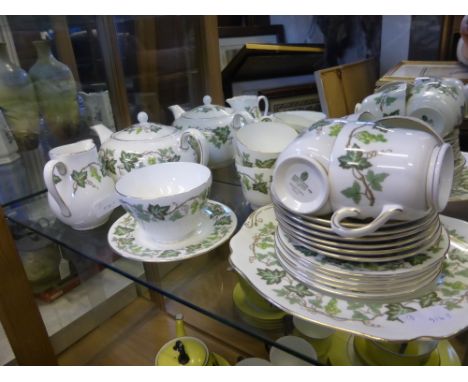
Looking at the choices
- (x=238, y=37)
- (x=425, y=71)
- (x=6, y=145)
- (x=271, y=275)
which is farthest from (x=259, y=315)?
(x=238, y=37)

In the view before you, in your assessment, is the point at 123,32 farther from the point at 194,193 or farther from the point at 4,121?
the point at 194,193

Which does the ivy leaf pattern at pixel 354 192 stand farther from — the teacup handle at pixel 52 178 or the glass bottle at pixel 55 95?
the glass bottle at pixel 55 95

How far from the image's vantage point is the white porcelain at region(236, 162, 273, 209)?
1.61 feet

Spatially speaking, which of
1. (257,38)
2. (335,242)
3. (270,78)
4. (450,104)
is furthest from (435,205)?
(257,38)

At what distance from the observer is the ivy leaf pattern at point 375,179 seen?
0.30m

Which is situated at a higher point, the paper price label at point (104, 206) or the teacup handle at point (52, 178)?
the teacup handle at point (52, 178)

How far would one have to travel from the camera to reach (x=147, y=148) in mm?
539

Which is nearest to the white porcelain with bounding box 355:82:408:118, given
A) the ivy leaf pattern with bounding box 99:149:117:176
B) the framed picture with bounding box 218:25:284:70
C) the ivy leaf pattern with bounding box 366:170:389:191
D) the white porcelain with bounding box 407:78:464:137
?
the white porcelain with bounding box 407:78:464:137

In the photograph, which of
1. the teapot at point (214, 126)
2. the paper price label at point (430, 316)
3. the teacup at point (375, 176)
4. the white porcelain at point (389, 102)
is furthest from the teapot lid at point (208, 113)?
the paper price label at point (430, 316)

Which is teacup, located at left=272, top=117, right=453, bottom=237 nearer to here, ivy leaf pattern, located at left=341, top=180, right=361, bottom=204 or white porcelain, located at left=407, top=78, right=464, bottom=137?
ivy leaf pattern, located at left=341, top=180, right=361, bottom=204

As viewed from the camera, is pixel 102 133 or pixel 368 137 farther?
pixel 102 133

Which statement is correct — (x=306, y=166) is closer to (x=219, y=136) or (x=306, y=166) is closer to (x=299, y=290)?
(x=299, y=290)

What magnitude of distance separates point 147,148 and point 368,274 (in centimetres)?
35

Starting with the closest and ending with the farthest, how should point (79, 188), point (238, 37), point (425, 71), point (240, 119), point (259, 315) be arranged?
point (259, 315) < point (79, 188) < point (240, 119) < point (425, 71) < point (238, 37)
